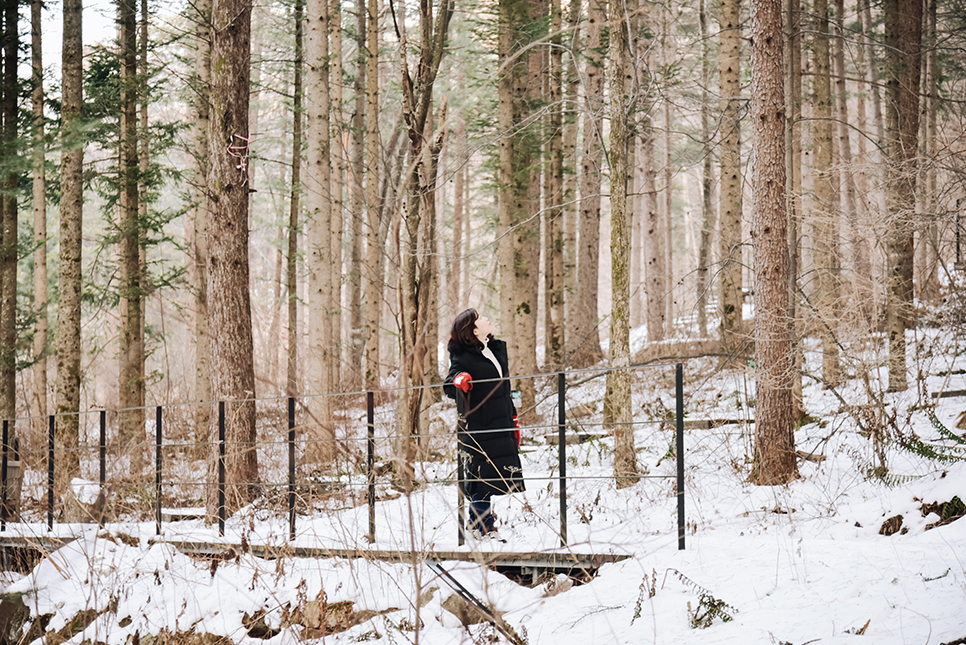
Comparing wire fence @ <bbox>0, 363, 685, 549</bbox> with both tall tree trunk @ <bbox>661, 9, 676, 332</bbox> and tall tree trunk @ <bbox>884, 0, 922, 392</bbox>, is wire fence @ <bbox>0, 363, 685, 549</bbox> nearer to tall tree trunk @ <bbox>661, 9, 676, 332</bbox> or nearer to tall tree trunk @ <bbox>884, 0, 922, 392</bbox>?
tall tree trunk @ <bbox>884, 0, 922, 392</bbox>

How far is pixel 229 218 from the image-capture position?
7.77 metres

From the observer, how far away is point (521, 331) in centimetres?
1177

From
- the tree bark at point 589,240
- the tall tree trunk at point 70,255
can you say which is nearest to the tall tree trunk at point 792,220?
the tree bark at point 589,240

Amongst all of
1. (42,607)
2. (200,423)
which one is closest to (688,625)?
(42,607)

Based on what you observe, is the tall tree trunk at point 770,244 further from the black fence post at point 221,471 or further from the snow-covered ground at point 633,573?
the black fence post at point 221,471

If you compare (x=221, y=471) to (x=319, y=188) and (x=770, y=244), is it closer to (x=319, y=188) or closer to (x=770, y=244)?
(x=319, y=188)

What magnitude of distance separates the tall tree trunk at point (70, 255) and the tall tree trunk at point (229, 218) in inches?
134

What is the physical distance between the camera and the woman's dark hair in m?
5.84

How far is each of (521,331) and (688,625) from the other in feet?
25.7

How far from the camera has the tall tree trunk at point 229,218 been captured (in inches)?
305

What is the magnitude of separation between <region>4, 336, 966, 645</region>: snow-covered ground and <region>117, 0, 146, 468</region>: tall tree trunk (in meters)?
5.54

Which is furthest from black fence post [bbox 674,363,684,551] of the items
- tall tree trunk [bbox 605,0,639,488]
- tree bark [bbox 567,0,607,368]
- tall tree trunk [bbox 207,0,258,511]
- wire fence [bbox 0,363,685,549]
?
tree bark [bbox 567,0,607,368]

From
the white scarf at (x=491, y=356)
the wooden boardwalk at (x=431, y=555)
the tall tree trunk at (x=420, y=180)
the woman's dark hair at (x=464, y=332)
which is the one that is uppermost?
the tall tree trunk at (x=420, y=180)

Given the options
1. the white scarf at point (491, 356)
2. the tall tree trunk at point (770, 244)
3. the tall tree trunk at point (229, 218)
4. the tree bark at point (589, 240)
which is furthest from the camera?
the tree bark at point (589, 240)
